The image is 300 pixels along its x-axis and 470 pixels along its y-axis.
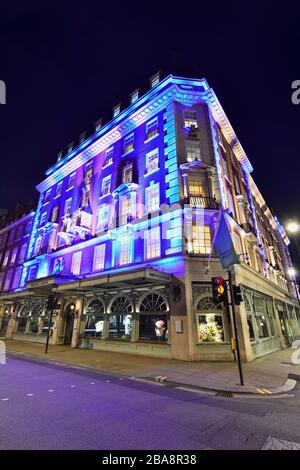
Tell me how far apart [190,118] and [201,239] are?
1175cm

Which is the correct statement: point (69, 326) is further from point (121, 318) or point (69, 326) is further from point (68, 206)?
point (68, 206)

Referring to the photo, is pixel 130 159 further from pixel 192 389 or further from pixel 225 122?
pixel 192 389

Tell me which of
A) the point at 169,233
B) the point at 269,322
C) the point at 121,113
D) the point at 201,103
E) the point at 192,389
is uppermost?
the point at 121,113

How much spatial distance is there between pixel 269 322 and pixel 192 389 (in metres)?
15.6

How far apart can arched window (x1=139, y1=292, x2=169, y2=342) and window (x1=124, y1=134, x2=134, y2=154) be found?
14.6 meters

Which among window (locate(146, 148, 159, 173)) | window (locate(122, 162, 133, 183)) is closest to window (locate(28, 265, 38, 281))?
window (locate(122, 162, 133, 183))

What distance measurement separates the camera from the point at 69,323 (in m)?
21.8

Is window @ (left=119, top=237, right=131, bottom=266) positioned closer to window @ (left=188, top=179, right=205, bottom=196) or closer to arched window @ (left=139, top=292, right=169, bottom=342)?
arched window @ (left=139, top=292, right=169, bottom=342)

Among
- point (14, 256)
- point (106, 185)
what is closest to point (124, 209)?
point (106, 185)

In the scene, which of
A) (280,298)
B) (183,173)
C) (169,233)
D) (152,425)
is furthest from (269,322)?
(152,425)

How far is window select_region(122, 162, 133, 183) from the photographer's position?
20.9 meters

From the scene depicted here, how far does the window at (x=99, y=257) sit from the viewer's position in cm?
1991

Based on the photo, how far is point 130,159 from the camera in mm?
21969

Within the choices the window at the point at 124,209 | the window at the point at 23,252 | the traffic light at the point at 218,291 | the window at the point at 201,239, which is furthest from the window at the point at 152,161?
the window at the point at 23,252
